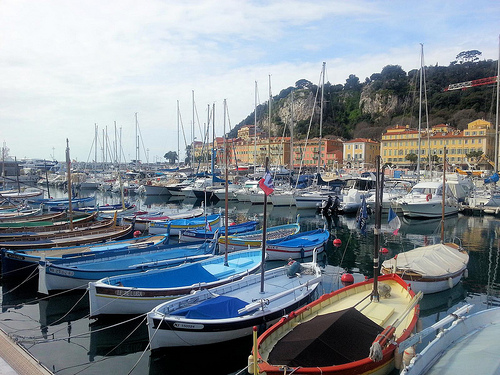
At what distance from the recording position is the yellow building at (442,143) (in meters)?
85.0

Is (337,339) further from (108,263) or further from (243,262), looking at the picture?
(108,263)

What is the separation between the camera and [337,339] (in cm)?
926

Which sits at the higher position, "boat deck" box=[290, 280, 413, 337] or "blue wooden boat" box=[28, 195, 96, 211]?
"boat deck" box=[290, 280, 413, 337]

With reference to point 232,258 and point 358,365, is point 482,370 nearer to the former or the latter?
point 358,365

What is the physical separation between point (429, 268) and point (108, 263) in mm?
14559

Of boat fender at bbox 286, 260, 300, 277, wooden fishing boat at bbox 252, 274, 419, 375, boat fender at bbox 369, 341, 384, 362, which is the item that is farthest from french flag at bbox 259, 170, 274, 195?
boat fender at bbox 369, 341, 384, 362

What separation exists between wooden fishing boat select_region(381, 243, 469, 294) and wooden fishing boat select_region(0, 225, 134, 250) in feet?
56.0

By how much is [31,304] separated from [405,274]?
15798 mm

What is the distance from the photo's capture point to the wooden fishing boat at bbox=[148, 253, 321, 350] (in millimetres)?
11109

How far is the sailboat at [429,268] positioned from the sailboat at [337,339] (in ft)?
13.8

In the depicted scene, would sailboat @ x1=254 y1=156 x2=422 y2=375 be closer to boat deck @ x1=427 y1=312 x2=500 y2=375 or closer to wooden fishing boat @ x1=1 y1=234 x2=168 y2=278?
boat deck @ x1=427 y1=312 x2=500 y2=375

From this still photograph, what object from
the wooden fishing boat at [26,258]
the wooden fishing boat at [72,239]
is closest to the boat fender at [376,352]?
the wooden fishing boat at [26,258]

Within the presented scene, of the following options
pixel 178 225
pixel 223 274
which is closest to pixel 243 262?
pixel 223 274

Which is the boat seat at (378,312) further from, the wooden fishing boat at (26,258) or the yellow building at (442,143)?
the yellow building at (442,143)
